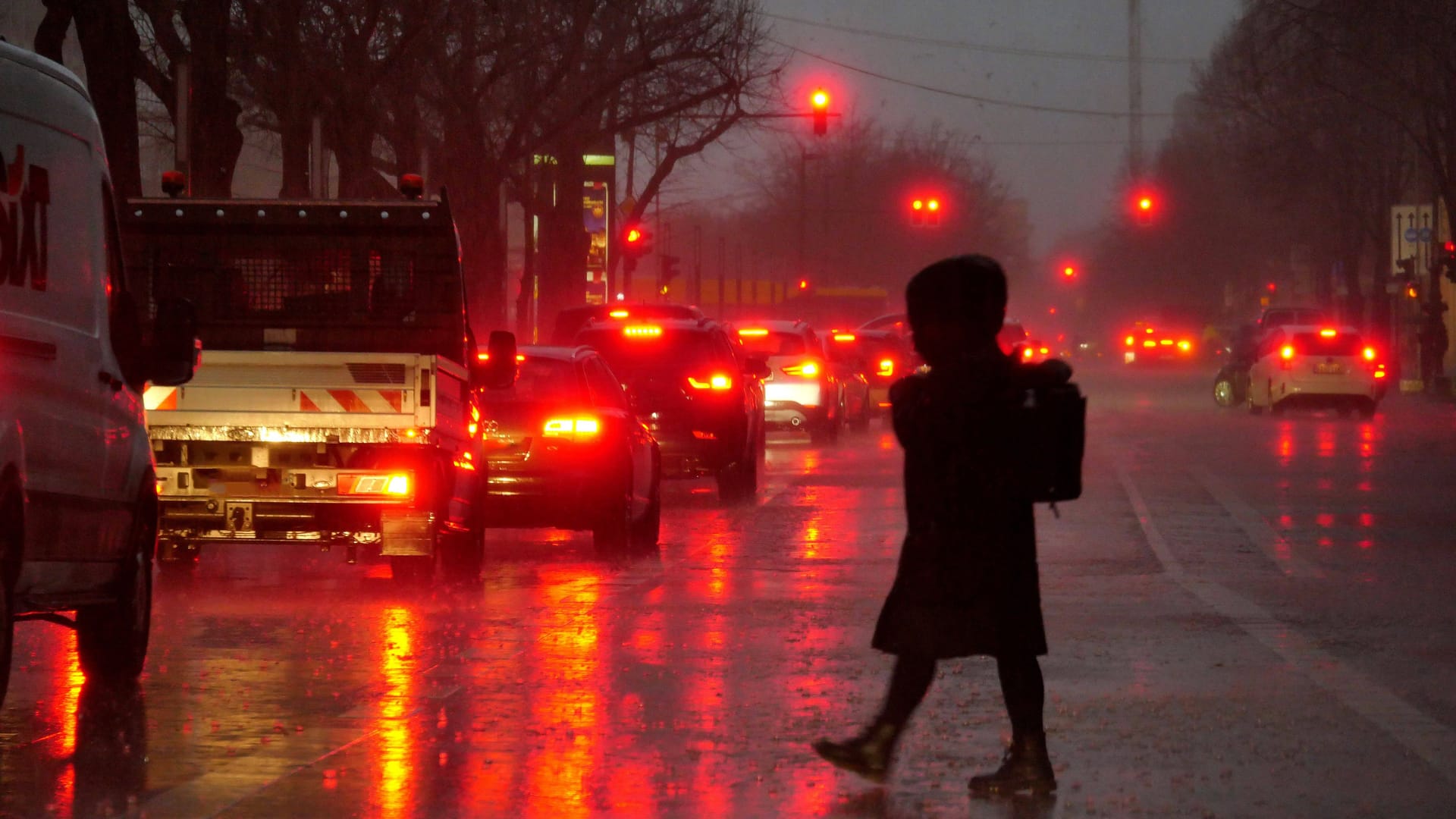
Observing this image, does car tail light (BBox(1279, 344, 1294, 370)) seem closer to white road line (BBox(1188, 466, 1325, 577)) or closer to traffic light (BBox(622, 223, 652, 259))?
traffic light (BBox(622, 223, 652, 259))

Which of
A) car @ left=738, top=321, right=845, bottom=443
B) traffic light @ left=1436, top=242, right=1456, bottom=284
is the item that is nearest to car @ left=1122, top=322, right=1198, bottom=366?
traffic light @ left=1436, top=242, right=1456, bottom=284

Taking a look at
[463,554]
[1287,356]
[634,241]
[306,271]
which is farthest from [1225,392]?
[463,554]

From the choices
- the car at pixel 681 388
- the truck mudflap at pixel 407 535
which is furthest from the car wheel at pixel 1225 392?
the truck mudflap at pixel 407 535

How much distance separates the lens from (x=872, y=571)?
49.2ft

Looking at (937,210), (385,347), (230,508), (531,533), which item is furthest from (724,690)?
(937,210)

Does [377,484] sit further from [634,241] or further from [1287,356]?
[634,241]

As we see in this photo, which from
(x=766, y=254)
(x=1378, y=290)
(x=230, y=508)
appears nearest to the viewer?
(x=230, y=508)

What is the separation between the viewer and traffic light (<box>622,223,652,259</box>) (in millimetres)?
50938

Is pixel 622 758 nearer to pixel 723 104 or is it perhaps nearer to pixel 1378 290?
pixel 723 104

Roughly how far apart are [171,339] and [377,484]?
11.8ft

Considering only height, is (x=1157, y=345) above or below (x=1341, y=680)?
above

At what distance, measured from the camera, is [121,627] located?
9.66m

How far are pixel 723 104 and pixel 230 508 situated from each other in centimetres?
3752

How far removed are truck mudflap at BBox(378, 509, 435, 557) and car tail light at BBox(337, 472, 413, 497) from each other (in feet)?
0.38
